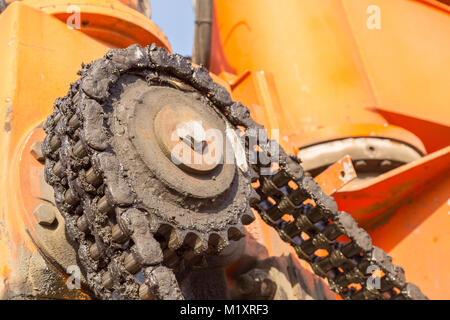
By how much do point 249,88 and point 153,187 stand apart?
2.32 meters

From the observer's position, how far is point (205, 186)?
2148 millimetres

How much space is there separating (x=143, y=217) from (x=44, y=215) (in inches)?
25.6

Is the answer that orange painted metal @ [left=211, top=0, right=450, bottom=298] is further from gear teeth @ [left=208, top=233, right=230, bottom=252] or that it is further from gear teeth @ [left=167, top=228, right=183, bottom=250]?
gear teeth @ [left=167, top=228, right=183, bottom=250]

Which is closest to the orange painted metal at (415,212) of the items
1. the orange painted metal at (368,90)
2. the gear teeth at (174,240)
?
the orange painted metal at (368,90)

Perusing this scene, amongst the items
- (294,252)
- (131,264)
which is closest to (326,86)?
(294,252)

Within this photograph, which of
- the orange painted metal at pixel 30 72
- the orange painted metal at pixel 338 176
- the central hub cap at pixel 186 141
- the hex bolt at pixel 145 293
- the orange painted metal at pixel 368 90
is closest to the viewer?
the hex bolt at pixel 145 293

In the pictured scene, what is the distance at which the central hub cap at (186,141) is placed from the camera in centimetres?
212

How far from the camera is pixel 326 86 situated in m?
4.11

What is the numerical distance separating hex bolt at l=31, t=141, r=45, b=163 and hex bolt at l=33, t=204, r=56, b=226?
9.5 inches

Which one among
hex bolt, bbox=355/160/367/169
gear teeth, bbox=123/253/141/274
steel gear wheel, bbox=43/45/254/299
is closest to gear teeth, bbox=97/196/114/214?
steel gear wheel, bbox=43/45/254/299

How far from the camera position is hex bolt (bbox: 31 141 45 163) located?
243 centimetres

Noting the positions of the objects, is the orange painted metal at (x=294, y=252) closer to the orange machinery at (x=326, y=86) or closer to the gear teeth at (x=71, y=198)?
the orange machinery at (x=326, y=86)

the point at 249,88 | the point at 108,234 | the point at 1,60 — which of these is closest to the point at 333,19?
the point at 249,88

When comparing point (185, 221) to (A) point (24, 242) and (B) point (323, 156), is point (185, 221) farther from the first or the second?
(B) point (323, 156)
